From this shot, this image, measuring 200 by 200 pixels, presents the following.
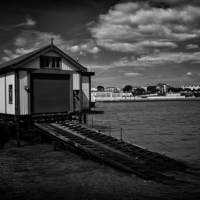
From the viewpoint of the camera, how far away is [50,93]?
22531 millimetres

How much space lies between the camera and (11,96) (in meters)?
21.8

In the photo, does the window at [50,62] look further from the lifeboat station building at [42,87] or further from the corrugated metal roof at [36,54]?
the corrugated metal roof at [36,54]

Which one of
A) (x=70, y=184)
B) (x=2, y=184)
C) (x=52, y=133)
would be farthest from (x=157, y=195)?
(x=52, y=133)

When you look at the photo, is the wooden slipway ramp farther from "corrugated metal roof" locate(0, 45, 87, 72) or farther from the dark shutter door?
"corrugated metal roof" locate(0, 45, 87, 72)

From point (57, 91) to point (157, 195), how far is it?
47.1ft

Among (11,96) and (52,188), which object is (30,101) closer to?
(11,96)

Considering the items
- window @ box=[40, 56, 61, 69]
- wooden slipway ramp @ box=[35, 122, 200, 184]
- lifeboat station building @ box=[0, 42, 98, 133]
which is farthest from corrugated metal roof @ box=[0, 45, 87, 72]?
wooden slipway ramp @ box=[35, 122, 200, 184]

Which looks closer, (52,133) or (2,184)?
(2,184)

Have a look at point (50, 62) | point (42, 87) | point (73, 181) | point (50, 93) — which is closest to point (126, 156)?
point (73, 181)

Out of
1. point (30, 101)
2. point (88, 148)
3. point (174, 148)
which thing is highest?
point (30, 101)

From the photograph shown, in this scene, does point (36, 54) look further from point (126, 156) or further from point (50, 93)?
point (126, 156)

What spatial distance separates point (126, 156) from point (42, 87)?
10766 millimetres

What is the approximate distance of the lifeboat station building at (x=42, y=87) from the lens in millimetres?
20859

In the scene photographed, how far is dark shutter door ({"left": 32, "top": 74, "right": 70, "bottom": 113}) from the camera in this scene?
21859mm
